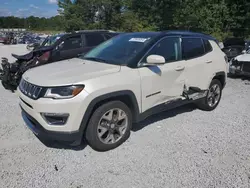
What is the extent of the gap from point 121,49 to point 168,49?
0.82 meters

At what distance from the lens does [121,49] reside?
4312 millimetres

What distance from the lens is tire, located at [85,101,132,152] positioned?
342cm

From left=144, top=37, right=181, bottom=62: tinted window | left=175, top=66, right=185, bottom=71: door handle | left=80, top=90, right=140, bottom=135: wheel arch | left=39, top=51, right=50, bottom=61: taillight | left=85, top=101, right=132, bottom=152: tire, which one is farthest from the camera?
left=39, top=51, right=50, bottom=61: taillight

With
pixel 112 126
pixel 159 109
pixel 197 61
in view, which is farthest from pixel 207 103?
pixel 112 126

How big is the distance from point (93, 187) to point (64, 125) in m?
0.86

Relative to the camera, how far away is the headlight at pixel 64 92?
10.5 ft

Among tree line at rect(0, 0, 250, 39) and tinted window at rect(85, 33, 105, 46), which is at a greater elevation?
tree line at rect(0, 0, 250, 39)

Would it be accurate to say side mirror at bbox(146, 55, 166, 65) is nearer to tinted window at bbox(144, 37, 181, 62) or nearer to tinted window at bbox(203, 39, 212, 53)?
tinted window at bbox(144, 37, 181, 62)

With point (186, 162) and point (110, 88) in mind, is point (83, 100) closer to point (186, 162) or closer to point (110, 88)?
point (110, 88)

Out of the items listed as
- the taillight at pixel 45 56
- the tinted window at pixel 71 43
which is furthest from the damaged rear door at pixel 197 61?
the tinted window at pixel 71 43

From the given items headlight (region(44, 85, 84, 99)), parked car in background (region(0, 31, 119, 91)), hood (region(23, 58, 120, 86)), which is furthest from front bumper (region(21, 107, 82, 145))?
parked car in background (region(0, 31, 119, 91))

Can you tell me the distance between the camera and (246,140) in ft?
13.3

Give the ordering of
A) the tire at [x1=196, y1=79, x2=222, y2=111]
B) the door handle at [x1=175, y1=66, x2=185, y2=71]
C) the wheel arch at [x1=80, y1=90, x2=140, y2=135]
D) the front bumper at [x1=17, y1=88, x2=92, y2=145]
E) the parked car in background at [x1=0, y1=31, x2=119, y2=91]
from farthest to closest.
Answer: the parked car in background at [x1=0, y1=31, x2=119, y2=91], the tire at [x1=196, y1=79, x2=222, y2=111], the door handle at [x1=175, y1=66, x2=185, y2=71], the wheel arch at [x1=80, y1=90, x2=140, y2=135], the front bumper at [x1=17, y1=88, x2=92, y2=145]

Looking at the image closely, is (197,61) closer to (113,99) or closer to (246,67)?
(113,99)
